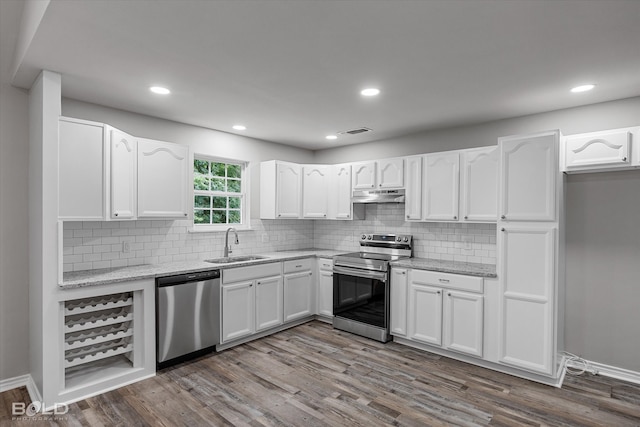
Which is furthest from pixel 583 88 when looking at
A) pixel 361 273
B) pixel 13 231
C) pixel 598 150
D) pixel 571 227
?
pixel 13 231

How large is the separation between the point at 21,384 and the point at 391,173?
13.9ft

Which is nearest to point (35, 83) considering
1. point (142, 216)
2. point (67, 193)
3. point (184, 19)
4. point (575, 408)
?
point (67, 193)

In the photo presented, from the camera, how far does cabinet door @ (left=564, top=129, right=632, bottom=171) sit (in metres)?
2.90

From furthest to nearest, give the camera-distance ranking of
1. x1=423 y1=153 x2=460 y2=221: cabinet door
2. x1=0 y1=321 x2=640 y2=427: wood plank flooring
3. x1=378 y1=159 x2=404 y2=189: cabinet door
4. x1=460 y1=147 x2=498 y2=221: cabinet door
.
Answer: x1=378 y1=159 x2=404 y2=189: cabinet door
x1=423 y1=153 x2=460 y2=221: cabinet door
x1=460 y1=147 x2=498 y2=221: cabinet door
x1=0 y1=321 x2=640 y2=427: wood plank flooring

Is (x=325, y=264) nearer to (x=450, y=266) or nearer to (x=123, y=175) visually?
(x=450, y=266)

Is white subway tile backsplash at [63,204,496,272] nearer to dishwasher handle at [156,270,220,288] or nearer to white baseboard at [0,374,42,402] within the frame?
dishwasher handle at [156,270,220,288]

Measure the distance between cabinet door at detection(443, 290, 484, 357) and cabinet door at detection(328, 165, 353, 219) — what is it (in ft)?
6.03

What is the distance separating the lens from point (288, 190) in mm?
4922

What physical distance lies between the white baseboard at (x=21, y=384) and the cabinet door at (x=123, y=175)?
1514 mm

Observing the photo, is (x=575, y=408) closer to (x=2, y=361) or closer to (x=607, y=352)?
(x=607, y=352)

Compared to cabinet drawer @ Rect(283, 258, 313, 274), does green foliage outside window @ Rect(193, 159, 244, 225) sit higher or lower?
higher

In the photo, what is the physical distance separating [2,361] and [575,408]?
4.66 meters

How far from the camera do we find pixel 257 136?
4.80 meters

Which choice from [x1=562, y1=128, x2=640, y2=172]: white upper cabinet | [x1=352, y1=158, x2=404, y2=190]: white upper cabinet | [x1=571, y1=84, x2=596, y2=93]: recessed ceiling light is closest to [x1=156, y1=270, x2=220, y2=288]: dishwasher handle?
[x1=352, y1=158, x2=404, y2=190]: white upper cabinet
